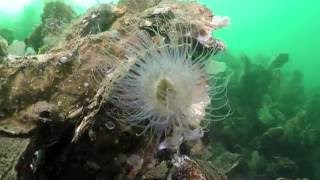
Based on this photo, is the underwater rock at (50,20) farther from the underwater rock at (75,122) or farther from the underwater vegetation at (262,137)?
the underwater vegetation at (262,137)

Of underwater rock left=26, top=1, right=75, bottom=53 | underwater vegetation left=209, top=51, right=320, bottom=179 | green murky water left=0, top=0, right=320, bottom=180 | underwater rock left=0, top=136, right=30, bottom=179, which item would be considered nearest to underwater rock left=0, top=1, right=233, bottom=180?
underwater rock left=0, top=136, right=30, bottom=179

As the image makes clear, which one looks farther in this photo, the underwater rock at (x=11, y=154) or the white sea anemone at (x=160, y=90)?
the white sea anemone at (x=160, y=90)

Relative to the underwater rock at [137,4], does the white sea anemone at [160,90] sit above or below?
below

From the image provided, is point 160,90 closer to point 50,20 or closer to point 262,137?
point 50,20

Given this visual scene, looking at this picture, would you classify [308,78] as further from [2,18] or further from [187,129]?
[187,129]

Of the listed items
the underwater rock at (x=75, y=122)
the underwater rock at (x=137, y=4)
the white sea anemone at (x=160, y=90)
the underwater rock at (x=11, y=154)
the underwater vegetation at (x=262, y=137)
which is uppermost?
the underwater rock at (x=137, y=4)

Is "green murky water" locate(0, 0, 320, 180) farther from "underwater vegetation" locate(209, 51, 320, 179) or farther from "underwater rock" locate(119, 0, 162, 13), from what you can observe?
"underwater rock" locate(119, 0, 162, 13)

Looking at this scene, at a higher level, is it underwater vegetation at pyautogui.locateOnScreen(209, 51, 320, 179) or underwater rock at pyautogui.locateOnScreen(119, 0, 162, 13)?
underwater rock at pyautogui.locateOnScreen(119, 0, 162, 13)

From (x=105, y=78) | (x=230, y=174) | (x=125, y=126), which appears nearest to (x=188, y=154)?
(x=125, y=126)

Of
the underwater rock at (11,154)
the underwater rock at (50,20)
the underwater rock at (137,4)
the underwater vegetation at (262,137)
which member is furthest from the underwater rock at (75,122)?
the underwater vegetation at (262,137)

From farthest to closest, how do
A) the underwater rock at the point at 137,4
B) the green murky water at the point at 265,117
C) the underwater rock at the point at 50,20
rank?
the green murky water at the point at 265,117 → the underwater rock at the point at 50,20 → the underwater rock at the point at 137,4

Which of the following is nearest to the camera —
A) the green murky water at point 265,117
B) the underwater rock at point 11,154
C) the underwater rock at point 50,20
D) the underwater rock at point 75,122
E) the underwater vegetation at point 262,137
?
the underwater rock at point 11,154
